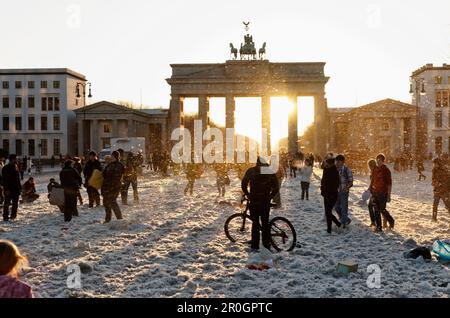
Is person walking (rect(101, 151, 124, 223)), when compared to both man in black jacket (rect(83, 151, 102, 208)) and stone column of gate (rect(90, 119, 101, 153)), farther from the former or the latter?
stone column of gate (rect(90, 119, 101, 153))

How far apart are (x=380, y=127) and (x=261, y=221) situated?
69.2 metres

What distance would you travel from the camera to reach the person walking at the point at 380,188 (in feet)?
35.4

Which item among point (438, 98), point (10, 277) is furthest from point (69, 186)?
point (438, 98)

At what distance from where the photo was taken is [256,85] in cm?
5816

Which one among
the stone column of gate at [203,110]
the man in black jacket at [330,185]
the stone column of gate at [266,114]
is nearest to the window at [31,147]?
the stone column of gate at [203,110]

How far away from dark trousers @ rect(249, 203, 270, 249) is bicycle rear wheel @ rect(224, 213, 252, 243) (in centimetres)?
89

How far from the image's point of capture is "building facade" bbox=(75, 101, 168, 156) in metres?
68.6

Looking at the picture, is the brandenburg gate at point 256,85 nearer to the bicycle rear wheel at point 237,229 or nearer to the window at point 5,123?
the window at point 5,123

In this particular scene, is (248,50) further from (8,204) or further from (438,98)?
(8,204)

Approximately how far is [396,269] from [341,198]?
4013mm

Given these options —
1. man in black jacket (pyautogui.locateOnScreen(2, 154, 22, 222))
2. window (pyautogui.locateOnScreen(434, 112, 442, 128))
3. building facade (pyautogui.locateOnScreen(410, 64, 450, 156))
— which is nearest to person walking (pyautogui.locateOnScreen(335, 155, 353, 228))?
man in black jacket (pyautogui.locateOnScreen(2, 154, 22, 222))

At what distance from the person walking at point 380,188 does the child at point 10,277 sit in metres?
9.00
